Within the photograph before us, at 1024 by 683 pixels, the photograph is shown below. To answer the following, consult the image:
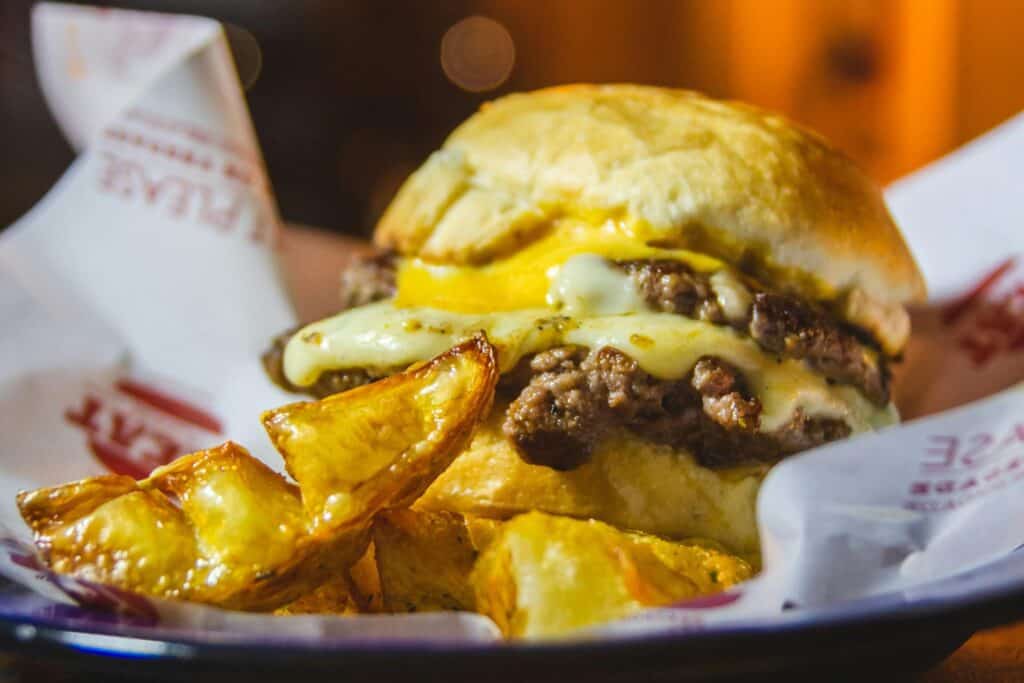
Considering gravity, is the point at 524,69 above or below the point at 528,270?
below

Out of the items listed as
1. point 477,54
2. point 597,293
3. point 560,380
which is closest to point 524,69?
point 477,54

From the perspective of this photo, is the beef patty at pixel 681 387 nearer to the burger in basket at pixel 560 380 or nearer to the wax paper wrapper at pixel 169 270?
the burger in basket at pixel 560 380

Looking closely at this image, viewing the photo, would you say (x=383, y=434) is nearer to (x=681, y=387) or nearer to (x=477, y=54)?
(x=681, y=387)

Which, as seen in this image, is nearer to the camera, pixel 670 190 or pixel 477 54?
pixel 670 190

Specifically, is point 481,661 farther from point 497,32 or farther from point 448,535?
point 497,32

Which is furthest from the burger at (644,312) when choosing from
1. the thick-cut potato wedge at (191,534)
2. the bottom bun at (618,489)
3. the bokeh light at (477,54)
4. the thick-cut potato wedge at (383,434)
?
the bokeh light at (477,54)

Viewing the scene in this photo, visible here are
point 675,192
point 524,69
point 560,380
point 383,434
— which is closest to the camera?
point 383,434
